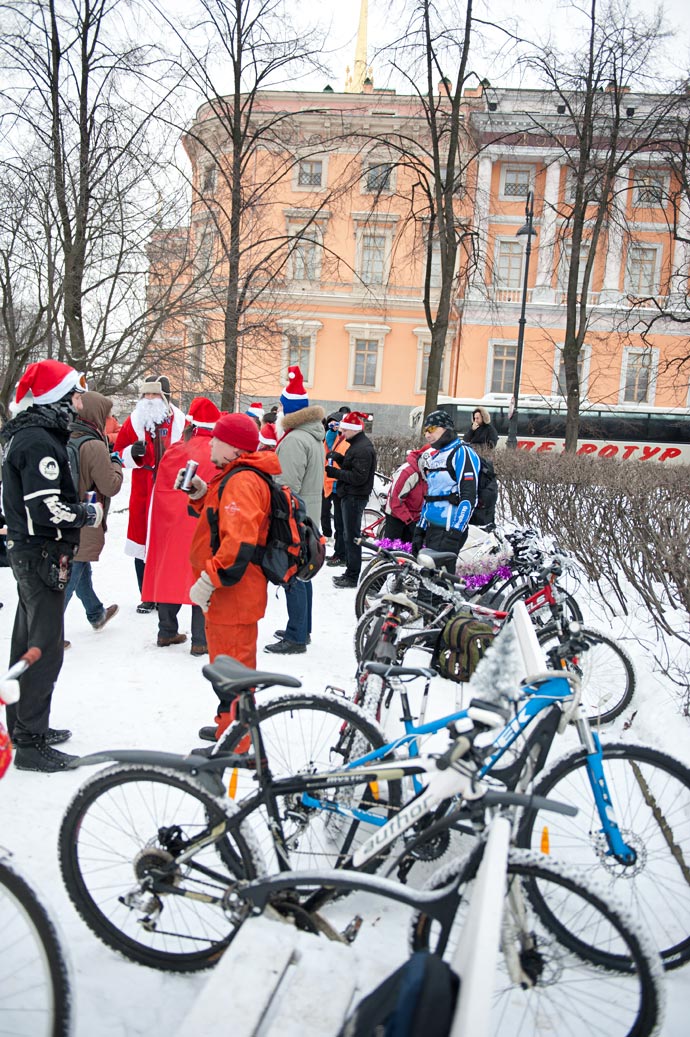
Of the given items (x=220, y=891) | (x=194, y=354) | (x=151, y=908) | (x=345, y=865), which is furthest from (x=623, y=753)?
(x=194, y=354)

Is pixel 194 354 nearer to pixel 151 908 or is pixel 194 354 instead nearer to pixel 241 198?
pixel 241 198

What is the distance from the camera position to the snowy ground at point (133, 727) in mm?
2553

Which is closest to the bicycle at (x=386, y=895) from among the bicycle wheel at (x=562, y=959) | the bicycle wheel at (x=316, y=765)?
the bicycle wheel at (x=562, y=959)

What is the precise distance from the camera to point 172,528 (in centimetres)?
627

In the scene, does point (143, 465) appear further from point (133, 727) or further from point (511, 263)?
point (511, 263)

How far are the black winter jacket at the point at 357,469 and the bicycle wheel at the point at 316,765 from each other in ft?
18.8

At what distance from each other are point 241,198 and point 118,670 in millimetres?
11980

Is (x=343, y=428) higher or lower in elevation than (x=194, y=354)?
lower

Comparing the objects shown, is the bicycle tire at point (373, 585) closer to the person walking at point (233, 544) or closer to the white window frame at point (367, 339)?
the person walking at point (233, 544)

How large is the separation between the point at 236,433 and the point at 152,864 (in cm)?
222

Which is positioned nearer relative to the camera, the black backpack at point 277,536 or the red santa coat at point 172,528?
the black backpack at point 277,536

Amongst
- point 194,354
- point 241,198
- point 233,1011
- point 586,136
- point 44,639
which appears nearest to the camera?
point 233,1011

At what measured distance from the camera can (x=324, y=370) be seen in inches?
1580

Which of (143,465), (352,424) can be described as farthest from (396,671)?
(352,424)
